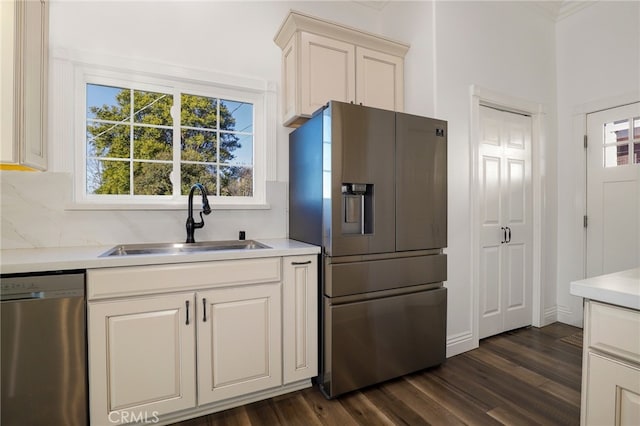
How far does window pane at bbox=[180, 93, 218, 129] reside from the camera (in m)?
2.29

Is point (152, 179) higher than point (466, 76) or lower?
lower

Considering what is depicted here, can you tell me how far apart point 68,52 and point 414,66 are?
251 centimetres

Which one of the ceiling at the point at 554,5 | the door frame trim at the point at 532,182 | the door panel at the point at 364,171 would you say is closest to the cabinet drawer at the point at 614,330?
the door panel at the point at 364,171

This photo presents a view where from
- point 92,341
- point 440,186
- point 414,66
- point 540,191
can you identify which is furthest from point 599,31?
point 92,341

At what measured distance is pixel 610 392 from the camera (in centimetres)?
93

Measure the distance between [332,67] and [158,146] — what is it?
1444mm

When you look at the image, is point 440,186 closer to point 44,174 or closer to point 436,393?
point 436,393

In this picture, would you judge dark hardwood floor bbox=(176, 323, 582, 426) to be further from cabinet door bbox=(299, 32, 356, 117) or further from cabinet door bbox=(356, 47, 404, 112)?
cabinet door bbox=(356, 47, 404, 112)

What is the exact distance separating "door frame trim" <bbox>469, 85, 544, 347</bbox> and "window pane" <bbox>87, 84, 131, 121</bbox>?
2.69 meters

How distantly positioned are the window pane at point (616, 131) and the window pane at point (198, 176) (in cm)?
355

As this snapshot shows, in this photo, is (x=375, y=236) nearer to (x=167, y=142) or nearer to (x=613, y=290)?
(x=613, y=290)

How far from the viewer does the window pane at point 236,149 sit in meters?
2.43

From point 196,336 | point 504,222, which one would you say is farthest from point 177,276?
point 504,222

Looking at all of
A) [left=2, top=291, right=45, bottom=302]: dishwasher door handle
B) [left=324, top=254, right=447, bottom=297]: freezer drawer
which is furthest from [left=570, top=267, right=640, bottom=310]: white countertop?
[left=2, top=291, right=45, bottom=302]: dishwasher door handle
